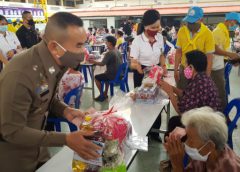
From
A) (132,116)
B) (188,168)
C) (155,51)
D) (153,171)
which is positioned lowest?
(153,171)

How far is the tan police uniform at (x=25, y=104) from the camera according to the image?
3.26 ft

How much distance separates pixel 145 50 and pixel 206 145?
167cm

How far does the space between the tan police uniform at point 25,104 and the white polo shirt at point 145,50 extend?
1.72 m

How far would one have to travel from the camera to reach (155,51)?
9.35 feet

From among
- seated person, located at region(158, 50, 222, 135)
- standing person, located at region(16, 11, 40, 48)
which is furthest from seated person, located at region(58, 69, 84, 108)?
standing person, located at region(16, 11, 40, 48)

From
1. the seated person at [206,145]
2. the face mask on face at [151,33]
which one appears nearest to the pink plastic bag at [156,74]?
the face mask on face at [151,33]

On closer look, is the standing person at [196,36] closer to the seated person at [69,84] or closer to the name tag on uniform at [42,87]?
the seated person at [69,84]

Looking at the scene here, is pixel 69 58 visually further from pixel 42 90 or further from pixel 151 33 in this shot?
pixel 151 33

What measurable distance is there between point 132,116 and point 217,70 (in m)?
1.98

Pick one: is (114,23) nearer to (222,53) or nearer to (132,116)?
(222,53)

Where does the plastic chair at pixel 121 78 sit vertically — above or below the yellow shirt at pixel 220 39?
below

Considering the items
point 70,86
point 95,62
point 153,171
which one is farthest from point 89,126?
point 95,62

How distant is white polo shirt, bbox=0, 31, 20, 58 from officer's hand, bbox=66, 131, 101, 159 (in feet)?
13.2

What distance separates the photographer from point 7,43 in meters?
4.59
